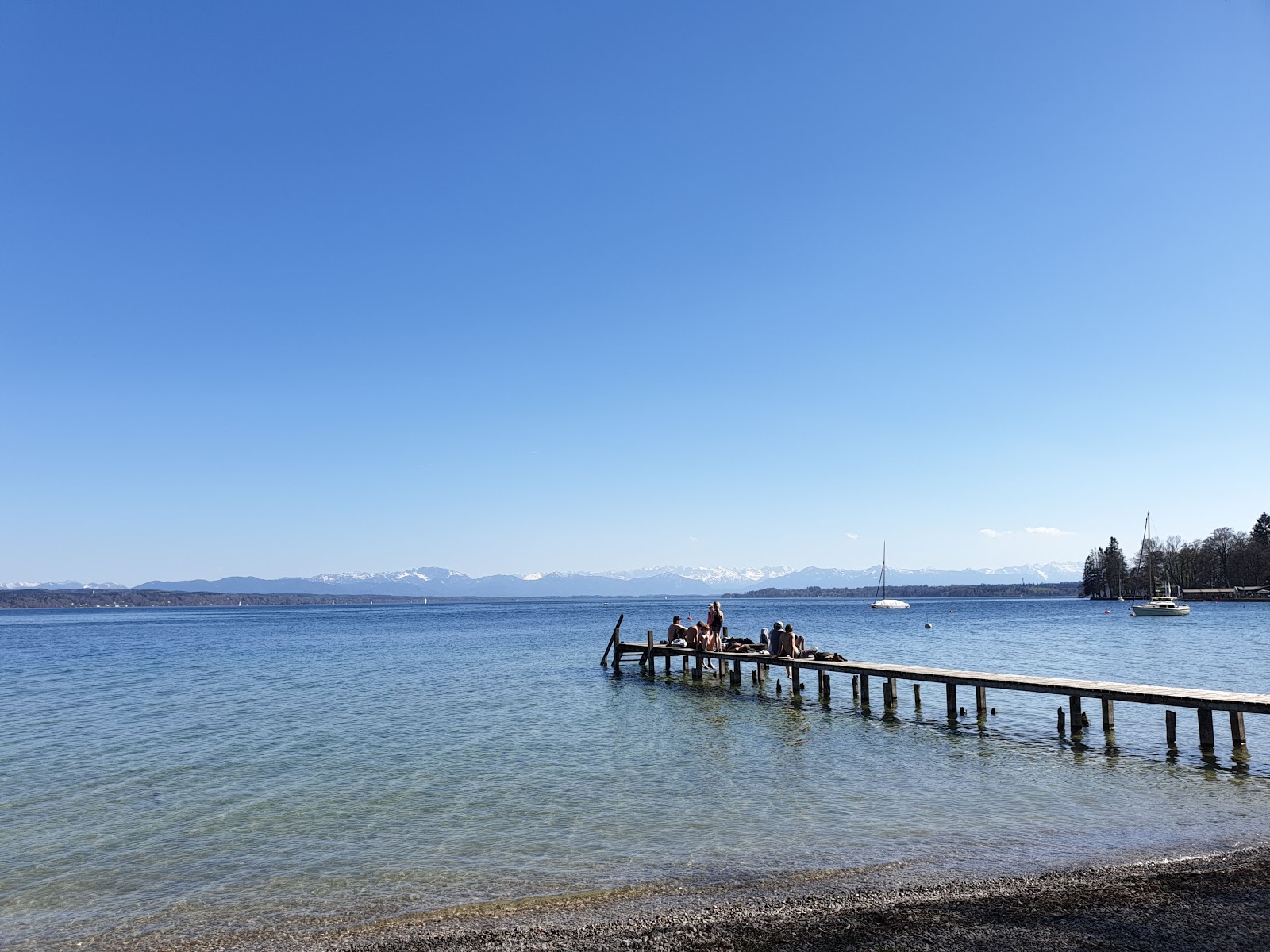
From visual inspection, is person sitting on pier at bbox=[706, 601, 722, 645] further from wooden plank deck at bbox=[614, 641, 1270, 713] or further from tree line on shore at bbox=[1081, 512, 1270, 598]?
tree line on shore at bbox=[1081, 512, 1270, 598]

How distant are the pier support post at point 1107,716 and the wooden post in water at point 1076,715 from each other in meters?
0.50

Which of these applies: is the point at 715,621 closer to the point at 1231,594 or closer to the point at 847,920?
the point at 847,920

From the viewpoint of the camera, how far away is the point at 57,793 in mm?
14711

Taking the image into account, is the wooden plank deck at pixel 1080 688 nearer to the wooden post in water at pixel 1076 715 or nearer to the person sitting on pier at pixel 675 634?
the wooden post in water at pixel 1076 715

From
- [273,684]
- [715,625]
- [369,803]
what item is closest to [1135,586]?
[715,625]

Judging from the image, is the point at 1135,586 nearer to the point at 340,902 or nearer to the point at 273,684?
the point at 273,684

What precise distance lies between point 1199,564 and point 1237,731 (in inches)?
5921

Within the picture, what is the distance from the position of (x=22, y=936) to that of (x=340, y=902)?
10.1 feet

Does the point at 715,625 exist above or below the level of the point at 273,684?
above

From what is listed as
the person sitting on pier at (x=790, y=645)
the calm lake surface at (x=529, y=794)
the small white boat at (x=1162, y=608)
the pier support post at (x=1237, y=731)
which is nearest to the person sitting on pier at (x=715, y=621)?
the calm lake surface at (x=529, y=794)

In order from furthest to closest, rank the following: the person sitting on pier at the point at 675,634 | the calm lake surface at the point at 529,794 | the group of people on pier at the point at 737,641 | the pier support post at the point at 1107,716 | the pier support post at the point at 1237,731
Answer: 1. the person sitting on pier at the point at 675,634
2. the group of people on pier at the point at 737,641
3. the pier support post at the point at 1107,716
4. the pier support post at the point at 1237,731
5. the calm lake surface at the point at 529,794

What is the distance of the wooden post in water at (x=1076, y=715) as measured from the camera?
18703mm

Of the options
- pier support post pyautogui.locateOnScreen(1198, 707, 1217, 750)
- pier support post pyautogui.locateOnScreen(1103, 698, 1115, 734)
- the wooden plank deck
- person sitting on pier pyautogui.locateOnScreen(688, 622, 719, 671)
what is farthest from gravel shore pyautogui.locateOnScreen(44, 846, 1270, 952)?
person sitting on pier pyautogui.locateOnScreen(688, 622, 719, 671)

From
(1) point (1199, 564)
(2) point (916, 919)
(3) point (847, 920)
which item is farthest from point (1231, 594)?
(3) point (847, 920)
